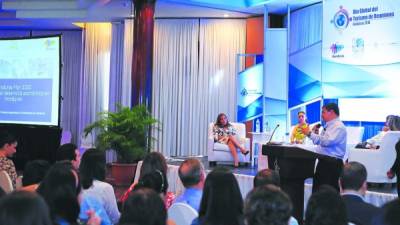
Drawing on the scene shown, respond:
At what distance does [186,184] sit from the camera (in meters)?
3.62

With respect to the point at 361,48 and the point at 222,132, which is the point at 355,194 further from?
the point at 222,132

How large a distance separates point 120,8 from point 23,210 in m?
9.76

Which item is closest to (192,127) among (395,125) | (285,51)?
(285,51)

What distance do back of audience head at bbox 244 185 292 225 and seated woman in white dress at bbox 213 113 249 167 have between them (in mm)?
7677

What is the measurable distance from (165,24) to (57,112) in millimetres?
3641

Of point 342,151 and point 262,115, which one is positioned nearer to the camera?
point 342,151

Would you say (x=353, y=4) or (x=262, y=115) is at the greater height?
(x=353, y=4)

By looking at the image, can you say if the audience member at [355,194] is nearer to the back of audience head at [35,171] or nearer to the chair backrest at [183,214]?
the chair backrest at [183,214]

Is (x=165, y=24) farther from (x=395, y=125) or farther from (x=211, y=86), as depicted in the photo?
(x=395, y=125)

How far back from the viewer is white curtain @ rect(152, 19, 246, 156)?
1180cm

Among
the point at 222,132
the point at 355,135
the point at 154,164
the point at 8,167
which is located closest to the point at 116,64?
the point at 222,132

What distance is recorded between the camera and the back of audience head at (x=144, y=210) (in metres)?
2.11

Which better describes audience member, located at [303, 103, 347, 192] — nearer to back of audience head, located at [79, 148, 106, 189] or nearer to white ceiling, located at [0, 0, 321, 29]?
back of audience head, located at [79, 148, 106, 189]

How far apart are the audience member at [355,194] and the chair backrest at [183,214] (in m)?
0.90
